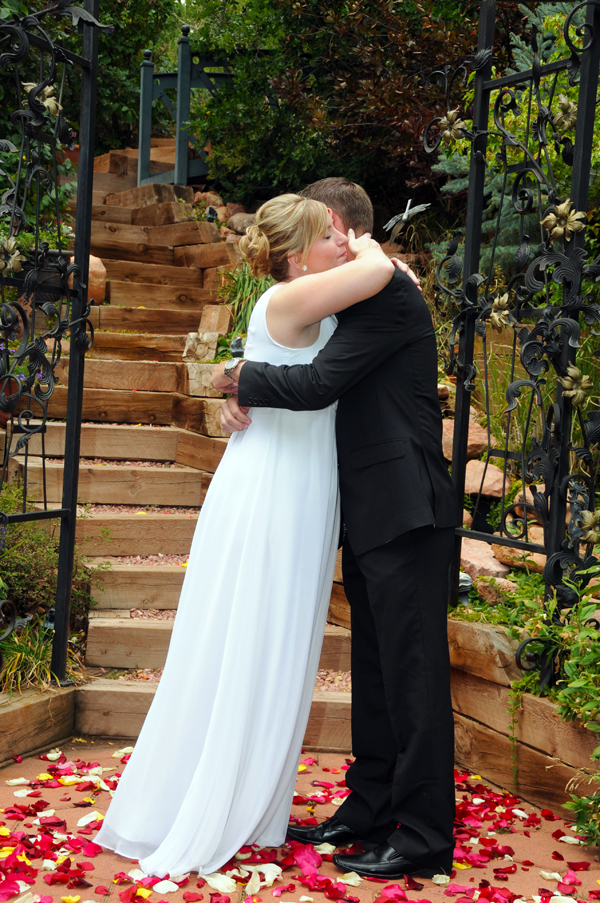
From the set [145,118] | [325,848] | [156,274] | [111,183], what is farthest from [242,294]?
[111,183]

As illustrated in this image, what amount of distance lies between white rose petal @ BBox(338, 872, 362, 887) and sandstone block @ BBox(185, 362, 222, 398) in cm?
320

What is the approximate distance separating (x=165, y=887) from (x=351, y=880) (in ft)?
1.65

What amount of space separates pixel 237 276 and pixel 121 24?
18.3 ft

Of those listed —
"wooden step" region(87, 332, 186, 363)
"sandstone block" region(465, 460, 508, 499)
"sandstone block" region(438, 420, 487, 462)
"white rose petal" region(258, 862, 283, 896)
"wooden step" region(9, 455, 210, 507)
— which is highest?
"wooden step" region(87, 332, 186, 363)

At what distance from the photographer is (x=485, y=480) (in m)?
3.97

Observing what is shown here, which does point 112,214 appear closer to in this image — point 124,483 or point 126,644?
point 124,483

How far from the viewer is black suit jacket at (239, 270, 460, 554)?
6.82ft

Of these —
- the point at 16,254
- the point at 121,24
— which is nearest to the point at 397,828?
the point at 16,254

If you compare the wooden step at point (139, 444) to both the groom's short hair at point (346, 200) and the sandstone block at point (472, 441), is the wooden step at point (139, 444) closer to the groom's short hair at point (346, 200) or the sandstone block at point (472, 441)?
the sandstone block at point (472, 441)

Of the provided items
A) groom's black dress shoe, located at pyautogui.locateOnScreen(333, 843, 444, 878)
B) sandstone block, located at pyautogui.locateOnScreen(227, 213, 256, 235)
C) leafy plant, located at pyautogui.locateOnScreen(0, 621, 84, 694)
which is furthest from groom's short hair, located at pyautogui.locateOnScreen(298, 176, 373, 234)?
sandstone block, located at pyautogui.locateOnScreen(227, 213, 256, 235)

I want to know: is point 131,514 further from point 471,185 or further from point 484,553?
point 471,185

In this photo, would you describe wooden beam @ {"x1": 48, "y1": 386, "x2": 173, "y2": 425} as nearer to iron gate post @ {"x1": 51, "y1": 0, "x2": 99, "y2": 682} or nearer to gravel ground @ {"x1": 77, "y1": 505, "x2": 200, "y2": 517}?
gravel ground @ {"x1": 77, "y1": 505, "x2": 200, "y2": 517}

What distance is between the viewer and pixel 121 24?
9383mm

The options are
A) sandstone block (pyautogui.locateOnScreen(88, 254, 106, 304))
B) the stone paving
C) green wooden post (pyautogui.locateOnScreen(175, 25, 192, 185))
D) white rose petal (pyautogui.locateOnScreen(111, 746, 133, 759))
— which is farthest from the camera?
green wooden post (pyautogui.locateOnScreen(175, 25, 192, 185))
